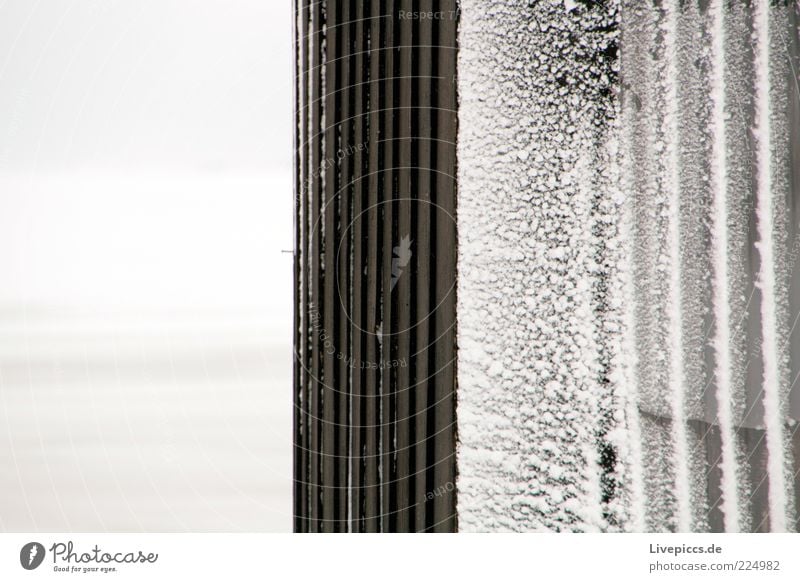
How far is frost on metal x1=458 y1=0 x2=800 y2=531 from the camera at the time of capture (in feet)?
1.39

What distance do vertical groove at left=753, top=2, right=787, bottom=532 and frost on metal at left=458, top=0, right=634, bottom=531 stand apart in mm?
91

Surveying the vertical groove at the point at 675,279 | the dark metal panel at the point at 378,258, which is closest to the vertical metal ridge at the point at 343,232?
the dark metal panel at the point at 378,258

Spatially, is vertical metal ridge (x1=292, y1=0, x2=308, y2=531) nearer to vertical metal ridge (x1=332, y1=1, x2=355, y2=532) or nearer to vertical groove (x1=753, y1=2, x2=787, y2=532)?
vertical metal ridge (x1=332, y1=1, x2=355, y2=532)

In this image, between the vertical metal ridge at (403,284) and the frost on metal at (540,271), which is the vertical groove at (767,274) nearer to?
the frost on metal at (540,271)

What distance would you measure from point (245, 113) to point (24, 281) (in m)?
0.21

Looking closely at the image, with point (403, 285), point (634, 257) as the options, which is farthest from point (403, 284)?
point (634, 257)

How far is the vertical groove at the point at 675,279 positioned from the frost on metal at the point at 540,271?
0.11 ft

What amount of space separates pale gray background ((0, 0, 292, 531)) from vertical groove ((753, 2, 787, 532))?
33 cm

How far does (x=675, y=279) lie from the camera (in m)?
0.43

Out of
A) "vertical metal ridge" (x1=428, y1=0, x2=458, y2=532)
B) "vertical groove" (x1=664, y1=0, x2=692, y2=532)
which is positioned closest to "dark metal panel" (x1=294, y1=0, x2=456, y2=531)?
"vertical metal ridge" (x1=428, y1=0, x2=458, y2=532)

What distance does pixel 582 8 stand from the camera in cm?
43

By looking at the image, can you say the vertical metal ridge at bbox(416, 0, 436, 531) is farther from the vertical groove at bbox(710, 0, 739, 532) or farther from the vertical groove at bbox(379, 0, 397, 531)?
the vertical groove at bbox(710, 0, 739, 532)

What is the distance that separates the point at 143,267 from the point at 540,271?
301 millimetres

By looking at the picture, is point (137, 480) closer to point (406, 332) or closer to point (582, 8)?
point (406, 332)
